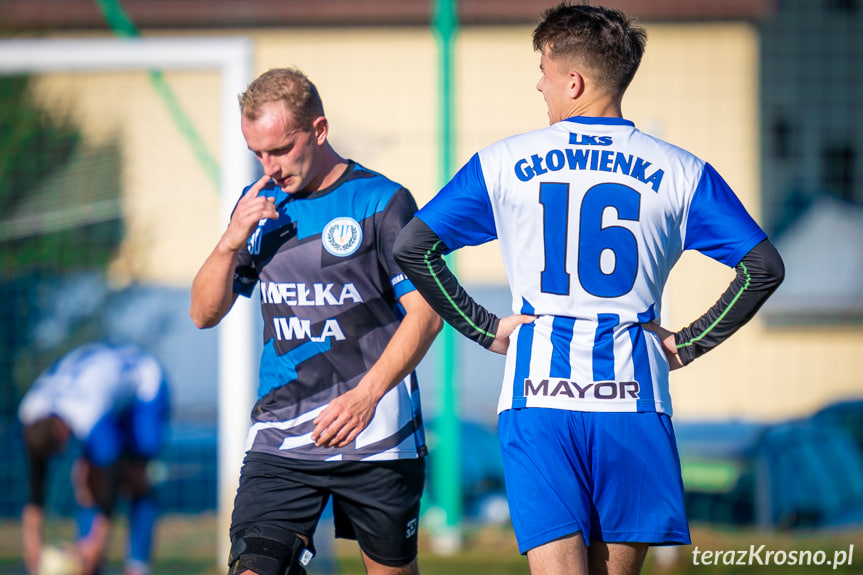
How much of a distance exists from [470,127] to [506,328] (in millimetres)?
8173

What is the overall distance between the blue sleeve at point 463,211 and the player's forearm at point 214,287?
70cm

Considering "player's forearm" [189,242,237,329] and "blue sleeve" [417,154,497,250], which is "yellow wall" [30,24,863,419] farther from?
"blue sleeve" [417,154,497,250]

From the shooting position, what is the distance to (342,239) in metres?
2.89

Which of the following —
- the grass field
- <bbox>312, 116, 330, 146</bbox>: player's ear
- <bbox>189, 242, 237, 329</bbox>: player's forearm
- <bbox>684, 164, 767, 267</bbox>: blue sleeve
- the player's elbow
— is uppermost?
<bbox>312, 116, 330, 146</bbox>: player's ear

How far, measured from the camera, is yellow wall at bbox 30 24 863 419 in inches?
268

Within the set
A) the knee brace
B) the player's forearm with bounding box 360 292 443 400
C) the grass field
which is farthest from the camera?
the grass field

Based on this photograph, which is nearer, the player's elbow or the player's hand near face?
the player's hand near face

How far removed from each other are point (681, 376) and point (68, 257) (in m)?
4.95

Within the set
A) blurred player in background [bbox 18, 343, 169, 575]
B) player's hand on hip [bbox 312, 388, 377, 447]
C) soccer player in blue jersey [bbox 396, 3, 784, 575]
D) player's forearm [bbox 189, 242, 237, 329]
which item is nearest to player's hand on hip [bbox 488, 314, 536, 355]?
soccer player in blue jersey [bbox 396, 3, 784, 575]

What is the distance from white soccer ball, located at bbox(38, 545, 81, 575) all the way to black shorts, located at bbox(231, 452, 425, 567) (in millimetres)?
3688

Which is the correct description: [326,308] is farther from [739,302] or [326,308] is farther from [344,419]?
[739,302]

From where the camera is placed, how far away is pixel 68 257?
22.0 ft

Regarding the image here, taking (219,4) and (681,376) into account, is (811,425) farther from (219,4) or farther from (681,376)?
(219,4)

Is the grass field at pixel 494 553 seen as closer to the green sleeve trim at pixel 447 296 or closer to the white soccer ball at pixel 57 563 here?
the white soccer ball at pixel 57 563
